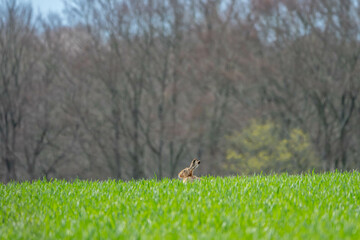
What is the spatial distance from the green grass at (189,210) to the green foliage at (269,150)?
23.0m

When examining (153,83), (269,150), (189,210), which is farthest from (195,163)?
(153,83)

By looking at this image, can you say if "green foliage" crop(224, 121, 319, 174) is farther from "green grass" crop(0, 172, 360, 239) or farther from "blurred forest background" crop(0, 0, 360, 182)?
"green grass" crop(0, 172, 360, 239)

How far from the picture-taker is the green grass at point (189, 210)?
5.63 metres

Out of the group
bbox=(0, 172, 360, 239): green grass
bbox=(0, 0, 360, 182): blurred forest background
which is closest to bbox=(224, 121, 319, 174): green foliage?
bbox=(0, 0, 360, 182): blurred forest background

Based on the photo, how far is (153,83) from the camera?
39281mm

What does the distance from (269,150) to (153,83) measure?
11.0m

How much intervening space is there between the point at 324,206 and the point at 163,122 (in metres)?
30.8

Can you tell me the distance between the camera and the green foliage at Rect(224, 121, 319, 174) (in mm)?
32594

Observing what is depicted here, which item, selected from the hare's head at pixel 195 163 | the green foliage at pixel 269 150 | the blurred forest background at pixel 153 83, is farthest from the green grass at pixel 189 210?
the blurred forest background at pixel 153 83

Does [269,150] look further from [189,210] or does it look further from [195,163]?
[189,210]

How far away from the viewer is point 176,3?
38.3 metres

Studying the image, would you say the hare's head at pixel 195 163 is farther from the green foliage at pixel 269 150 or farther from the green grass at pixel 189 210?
the green foliage at pixel 269 150

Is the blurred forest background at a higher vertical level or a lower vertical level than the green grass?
higher

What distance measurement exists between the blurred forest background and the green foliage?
10.1 inches
